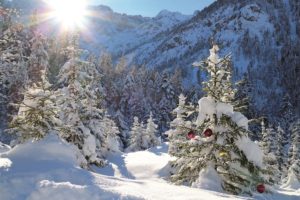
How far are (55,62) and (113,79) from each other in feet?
88.0

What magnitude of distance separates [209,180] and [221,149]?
1.03 metres

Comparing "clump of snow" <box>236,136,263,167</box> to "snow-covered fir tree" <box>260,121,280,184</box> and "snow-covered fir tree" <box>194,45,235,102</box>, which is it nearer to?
"snow-covered fir tree" <box>260,121,280,184</box>

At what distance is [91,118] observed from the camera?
2416 cm

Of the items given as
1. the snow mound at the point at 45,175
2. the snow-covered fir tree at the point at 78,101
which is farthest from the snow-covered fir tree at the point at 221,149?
the snow-covered fir tree at the point at 78,101

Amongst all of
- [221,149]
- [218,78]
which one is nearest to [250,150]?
[221,149]

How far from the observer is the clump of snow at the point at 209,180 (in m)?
12.5

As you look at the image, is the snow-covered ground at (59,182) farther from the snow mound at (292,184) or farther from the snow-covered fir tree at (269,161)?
the snow mound at (292,184)

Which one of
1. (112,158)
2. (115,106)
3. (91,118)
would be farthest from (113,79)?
(91,118)

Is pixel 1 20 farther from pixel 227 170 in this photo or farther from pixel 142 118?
pixel 142 118

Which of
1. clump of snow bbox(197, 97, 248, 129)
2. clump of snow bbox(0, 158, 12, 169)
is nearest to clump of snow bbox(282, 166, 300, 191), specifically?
clump of snow bbox(197, 97, 248, 129)

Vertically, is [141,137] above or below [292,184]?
above

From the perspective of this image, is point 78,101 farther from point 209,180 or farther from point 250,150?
point 250,150

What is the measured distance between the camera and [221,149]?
1324 cm

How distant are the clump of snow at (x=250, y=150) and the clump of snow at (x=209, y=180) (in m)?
1.01
